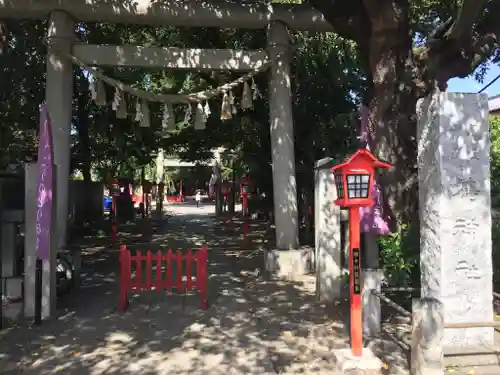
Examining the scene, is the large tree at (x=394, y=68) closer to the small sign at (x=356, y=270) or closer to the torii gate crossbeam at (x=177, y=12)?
the torii gate crossbeam at (x=177, y=12)

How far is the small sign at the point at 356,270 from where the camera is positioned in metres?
4.59

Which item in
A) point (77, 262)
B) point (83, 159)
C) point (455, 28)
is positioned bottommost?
point (77, 262)

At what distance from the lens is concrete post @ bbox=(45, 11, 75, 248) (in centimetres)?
866

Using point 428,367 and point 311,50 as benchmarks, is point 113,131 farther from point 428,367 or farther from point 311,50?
point 428,367

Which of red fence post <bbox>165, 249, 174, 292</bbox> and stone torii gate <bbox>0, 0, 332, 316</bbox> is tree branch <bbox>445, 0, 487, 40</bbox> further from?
red fence post <bbox>165, 249, 174, 292</bbox>

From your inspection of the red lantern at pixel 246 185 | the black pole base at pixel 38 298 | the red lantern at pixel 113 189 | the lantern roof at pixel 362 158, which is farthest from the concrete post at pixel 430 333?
the red lantern at pixel 113 189

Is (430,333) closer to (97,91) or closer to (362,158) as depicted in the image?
(362,158)

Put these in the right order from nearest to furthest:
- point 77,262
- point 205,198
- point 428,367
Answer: point 428,367, point 77,262, point 205,198

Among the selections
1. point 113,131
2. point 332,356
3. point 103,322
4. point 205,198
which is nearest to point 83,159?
point 113,131

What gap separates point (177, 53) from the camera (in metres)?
9.12

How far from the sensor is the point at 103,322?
6.12 metres

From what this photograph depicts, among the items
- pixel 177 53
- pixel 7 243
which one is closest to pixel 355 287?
pixel 7 243

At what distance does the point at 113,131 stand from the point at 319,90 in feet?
21.2

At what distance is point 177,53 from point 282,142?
8.74ft
